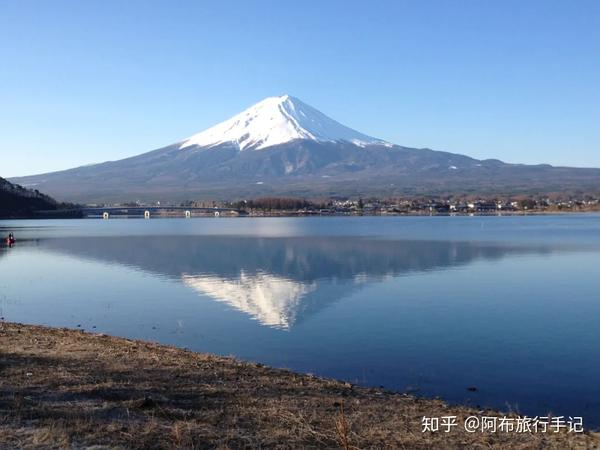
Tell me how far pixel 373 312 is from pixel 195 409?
746 centimetres

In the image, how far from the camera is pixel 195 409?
5.84m

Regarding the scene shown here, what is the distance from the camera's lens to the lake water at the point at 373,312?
8.24 m

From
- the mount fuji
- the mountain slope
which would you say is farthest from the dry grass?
the mount fuji

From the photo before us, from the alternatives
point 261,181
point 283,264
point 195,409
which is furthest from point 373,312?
point 261,181

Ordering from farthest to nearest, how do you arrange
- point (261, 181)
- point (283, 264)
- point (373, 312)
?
point (261, 181) → point (283, 264) → point (373, 312)

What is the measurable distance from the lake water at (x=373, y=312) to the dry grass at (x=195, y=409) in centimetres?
117

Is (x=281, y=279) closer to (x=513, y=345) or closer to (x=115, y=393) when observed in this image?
(x=513, y=345)

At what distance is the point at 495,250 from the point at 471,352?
64.2ft

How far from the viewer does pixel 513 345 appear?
A: 9766 millimetres

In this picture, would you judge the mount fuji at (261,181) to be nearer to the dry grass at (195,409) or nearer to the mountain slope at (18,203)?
the mountain slope at (18,203)

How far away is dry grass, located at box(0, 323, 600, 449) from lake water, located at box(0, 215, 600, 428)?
1168 mm

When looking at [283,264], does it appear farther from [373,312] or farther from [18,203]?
[18,203]

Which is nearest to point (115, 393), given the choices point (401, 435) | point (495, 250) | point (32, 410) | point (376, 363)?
point (32, 410)

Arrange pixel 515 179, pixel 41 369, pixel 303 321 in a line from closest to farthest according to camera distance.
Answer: pixel 41 369 → pixel 303 321 → pixel 515 179
